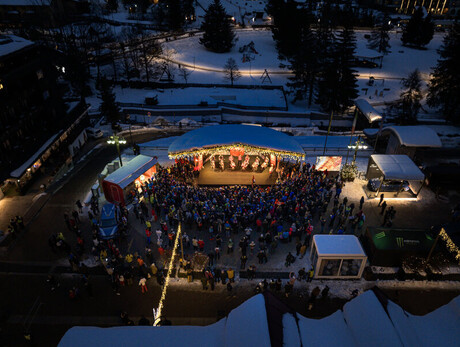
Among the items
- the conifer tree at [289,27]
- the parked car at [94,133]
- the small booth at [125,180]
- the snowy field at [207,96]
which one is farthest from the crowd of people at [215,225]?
the conifer tree at [289,27]

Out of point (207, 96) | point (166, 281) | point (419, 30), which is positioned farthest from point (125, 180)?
point (419, 30)

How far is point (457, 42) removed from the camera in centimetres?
3575

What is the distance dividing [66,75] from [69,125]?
2221 centimetres

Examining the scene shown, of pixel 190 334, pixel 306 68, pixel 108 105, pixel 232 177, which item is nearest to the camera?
pixel 190 334

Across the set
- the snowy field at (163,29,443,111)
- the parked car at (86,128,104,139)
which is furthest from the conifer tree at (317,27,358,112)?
the parked car at (86,128,104,139)

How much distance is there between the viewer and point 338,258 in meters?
15.2

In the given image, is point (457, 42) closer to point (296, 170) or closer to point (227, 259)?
point (296, 170)

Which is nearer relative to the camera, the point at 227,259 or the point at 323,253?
the point at 323,253

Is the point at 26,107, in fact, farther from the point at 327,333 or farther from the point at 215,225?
the point at 327,333

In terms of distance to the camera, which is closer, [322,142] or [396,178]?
[396,178]

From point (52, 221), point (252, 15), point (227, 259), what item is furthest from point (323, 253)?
point (252, 15)

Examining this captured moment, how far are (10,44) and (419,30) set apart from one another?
6972 cm

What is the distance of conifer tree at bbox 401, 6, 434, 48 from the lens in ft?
197

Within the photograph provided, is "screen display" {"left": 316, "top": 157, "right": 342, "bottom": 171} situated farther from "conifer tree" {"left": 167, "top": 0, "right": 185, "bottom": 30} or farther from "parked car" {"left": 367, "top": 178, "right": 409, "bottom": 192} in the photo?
"conifer tree" {"left": 167, "top": 0, "right": 185, "bottom": 30}
